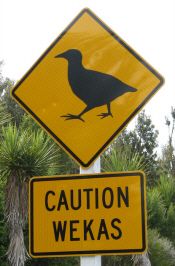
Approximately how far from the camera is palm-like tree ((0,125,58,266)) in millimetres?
13914

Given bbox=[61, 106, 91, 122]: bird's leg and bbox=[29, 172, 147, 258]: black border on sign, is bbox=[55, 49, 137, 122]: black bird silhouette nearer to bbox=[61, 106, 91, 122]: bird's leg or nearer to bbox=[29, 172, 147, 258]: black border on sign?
bbox=[61, 106, 91, 122]: bird's leg

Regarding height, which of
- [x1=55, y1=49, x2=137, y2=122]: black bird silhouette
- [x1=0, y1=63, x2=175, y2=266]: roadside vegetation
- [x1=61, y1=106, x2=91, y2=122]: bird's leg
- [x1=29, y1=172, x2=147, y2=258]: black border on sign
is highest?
[x1=0, y1=63, x2=175, y2=266]: roadside vegetation

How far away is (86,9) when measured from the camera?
132 inches

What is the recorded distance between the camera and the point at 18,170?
14062 millimetres

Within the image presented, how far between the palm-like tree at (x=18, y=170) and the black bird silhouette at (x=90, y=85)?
1064 centimetres

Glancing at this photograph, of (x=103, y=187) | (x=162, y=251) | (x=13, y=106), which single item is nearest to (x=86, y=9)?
(x=103, y=187)

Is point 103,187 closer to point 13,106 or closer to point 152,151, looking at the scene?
point 13,106

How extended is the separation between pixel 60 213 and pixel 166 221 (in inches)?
814

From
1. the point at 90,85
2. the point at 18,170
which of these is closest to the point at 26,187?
the point at 18,170

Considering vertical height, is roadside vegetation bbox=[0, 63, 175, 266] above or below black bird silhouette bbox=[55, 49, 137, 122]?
above

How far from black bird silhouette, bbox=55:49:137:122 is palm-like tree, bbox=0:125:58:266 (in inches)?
419

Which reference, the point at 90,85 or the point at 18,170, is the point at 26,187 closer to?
the point at 18,170

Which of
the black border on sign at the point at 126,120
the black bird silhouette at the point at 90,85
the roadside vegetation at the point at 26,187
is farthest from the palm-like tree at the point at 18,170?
the black bird silhouette at the point at 90,85

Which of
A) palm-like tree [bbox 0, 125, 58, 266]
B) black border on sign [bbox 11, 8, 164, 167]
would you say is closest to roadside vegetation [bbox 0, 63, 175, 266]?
palm-like tree [bbox 0, 125, 58, 266]
